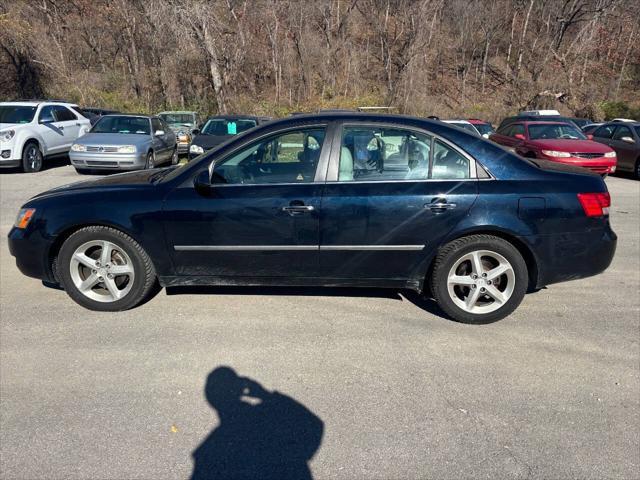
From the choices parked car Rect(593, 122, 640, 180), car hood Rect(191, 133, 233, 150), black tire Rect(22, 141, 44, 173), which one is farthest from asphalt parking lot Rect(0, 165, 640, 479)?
parked car Rect(593, 122, 640, 180)

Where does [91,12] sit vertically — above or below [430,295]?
above

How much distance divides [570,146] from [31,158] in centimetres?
1367

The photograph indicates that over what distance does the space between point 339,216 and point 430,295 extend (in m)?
1.29

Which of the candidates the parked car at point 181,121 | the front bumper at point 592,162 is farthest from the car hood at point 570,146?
the parked car at point 181,121

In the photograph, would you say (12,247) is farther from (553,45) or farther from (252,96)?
(553,45)

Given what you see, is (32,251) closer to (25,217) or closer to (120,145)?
(25,217)

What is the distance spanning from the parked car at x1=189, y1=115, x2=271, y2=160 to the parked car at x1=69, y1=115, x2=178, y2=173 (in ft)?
3.43

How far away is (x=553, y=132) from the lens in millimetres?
13195

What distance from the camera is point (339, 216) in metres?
3.95

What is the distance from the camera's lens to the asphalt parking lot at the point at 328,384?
8.52 ft

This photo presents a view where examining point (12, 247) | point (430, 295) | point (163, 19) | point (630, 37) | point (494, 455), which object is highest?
point (630, 37)

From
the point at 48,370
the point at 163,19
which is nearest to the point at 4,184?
the point at 48,370

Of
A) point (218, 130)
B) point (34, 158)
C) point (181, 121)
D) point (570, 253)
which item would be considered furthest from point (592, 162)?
point (181, 121)

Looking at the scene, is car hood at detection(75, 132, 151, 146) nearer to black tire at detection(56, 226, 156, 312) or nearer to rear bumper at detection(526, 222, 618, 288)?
black tire at detection(56, 226, 156, 312)
